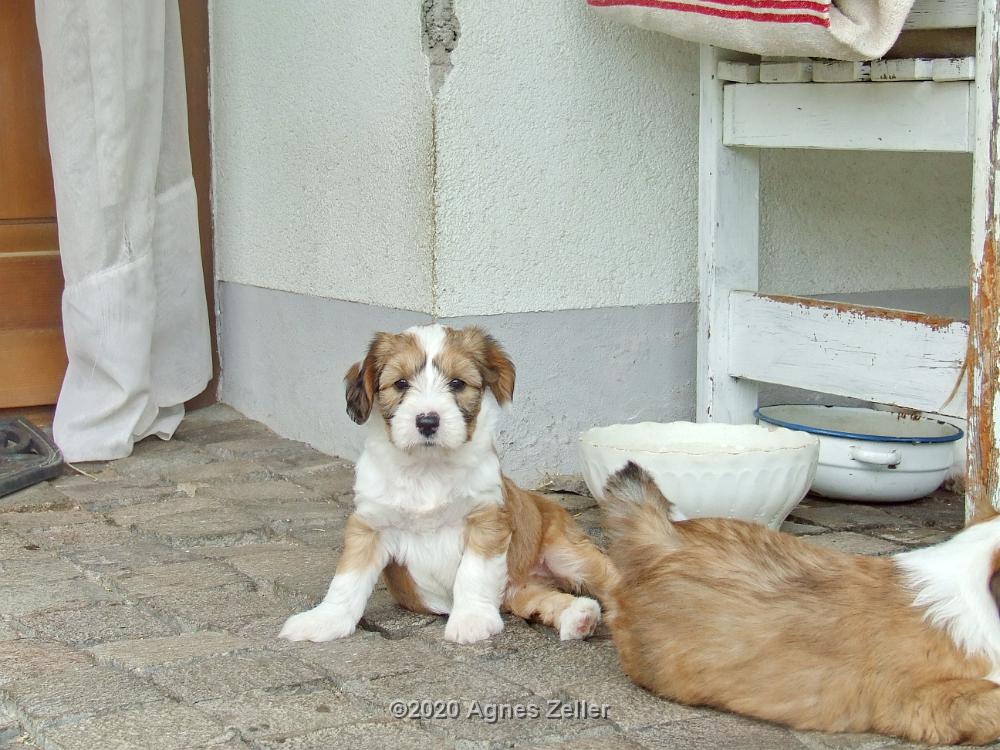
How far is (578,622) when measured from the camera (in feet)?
11.0

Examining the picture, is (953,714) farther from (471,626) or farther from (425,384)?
(425,384)

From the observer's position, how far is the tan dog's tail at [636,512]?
298cm

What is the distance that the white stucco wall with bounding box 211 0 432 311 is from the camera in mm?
4609

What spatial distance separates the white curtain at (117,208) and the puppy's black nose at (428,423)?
7.71 ft

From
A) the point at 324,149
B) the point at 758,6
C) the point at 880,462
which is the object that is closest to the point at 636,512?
the point at 758,6

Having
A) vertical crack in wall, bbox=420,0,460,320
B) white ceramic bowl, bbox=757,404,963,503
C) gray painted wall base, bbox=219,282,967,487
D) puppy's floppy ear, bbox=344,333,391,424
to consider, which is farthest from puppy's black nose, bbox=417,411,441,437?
white ceramic bowl, bbox=757,404,963,503

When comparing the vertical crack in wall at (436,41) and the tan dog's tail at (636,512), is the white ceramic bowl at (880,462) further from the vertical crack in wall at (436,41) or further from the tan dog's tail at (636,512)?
the tan dog's tail at (636,512)

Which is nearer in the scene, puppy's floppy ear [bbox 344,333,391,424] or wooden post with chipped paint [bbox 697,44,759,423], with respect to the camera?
puppy's floppy ear [bbox 344,333,391,424]

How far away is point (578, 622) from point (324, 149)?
96.9 inches

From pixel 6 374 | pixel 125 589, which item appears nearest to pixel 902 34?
pixel 125 589

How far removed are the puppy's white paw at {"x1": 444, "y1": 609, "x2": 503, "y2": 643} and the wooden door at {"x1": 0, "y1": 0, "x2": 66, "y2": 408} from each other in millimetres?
2838

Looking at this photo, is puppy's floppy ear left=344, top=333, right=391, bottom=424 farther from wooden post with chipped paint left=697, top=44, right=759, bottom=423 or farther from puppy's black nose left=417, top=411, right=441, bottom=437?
wooden post with chipped paint left=697, top=44, right=759, bottom=423

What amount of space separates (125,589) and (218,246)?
249 centimetres

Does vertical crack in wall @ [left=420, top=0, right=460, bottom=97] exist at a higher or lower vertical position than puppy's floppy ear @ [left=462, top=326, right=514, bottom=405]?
higher
